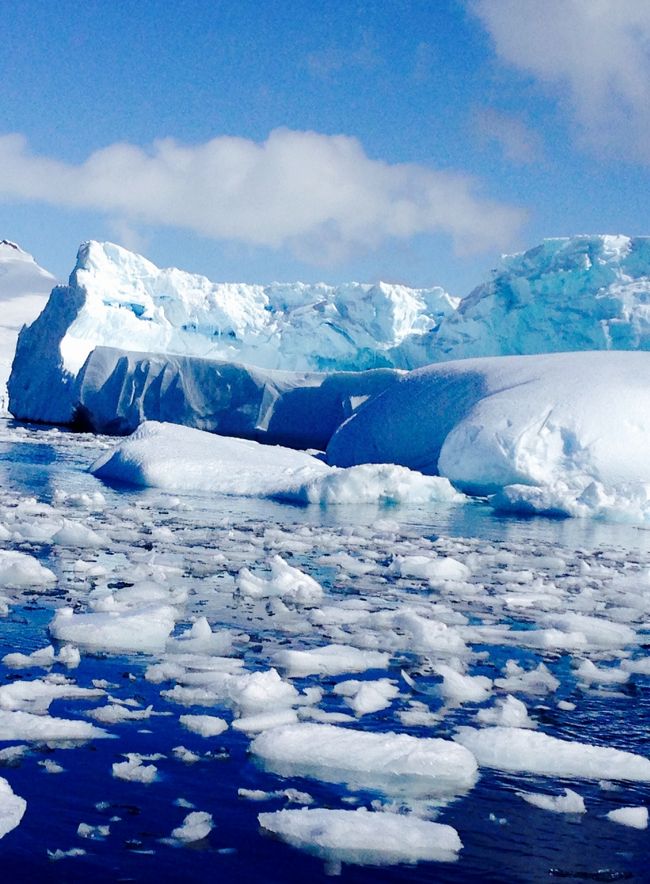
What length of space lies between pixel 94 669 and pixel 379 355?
27.2 m

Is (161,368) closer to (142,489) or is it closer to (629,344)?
(629,344)

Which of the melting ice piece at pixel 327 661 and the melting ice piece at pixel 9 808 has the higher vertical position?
the melting ice piece at pixel 327 661

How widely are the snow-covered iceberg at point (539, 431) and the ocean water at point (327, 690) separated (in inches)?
178

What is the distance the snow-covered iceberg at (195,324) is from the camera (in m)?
30.5

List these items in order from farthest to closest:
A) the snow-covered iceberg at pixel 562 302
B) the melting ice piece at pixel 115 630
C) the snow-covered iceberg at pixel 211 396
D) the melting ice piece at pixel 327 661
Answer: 1. the snow-covered iceberg at pixel 211 396
2. the snow-covered iceberg at pixel 562 302
3. the melting ice piece at pixel 115 630
4. the melting ice piece at pixel 327 661

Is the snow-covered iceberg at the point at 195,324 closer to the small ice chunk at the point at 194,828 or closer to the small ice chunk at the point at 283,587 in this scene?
the small ice chunk at the point at 283,587

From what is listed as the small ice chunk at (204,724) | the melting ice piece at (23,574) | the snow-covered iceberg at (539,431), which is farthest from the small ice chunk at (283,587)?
the snow-covered iceberg at (539,431)

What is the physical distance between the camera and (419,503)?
41.0 feet

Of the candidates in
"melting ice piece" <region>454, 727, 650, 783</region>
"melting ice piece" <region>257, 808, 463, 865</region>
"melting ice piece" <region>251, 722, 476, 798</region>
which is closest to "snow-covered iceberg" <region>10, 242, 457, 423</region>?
"melting ice piece" <region>454, 727, 650, 783</region>

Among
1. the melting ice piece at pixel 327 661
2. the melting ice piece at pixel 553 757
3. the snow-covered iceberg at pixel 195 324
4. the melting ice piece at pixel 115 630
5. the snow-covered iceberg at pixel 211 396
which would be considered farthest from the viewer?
the snow-covered iceberg at pixel 195 324

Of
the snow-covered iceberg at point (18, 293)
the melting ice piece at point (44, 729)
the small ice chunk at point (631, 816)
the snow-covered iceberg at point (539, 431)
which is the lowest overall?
the melting ice piece at point (44, 729)

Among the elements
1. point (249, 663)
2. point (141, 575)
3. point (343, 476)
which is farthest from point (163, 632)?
point (343, 476)

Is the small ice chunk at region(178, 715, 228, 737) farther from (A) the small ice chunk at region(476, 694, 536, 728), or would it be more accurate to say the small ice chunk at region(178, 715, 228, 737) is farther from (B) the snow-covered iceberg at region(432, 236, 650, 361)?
(B) the snow-covered iceberg at region(432, 236, 650, 361)

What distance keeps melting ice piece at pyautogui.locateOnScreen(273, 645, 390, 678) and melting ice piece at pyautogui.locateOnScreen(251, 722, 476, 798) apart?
77 centimetres
